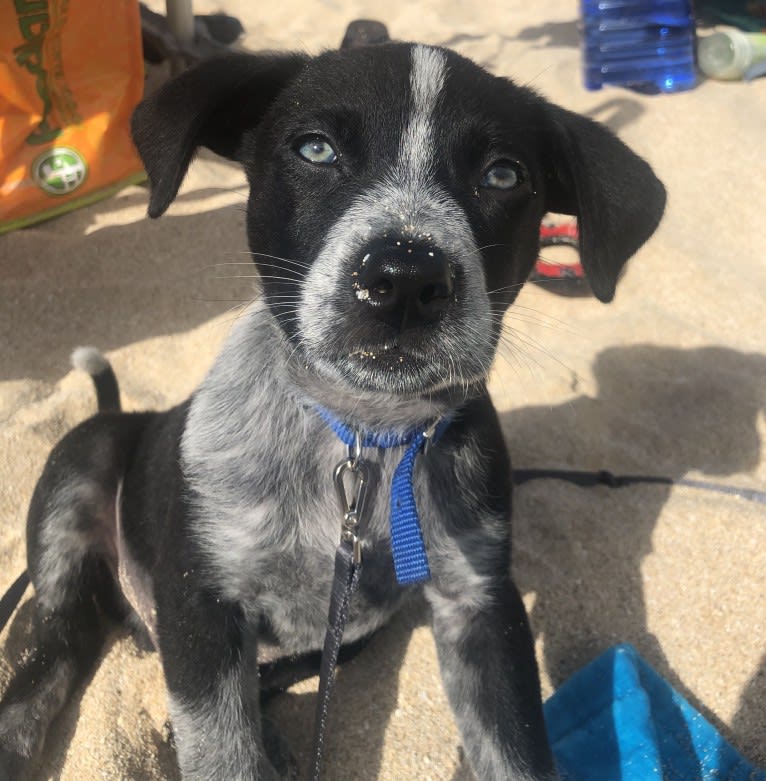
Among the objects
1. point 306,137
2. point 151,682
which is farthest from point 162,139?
point 151,682

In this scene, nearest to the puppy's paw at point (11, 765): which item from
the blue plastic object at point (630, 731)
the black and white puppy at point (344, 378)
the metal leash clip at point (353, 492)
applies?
the black and white puppy at point (344, 378)

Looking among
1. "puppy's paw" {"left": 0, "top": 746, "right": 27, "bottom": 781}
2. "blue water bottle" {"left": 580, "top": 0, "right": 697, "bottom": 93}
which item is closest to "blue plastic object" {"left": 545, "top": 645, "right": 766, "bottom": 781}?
"puppy's paw" {"left": 0, "top": 746, "right": 27, "bottom": 781}

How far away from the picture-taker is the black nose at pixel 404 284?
1.58 metres

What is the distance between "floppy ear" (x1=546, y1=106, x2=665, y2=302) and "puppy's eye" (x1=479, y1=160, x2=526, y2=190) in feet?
0.55

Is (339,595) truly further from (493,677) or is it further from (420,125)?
(420,125)

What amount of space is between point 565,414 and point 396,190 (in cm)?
193

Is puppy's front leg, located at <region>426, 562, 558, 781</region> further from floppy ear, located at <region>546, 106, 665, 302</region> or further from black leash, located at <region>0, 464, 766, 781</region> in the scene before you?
floppy ear, located at <region>546, 106, 665, 302</region>

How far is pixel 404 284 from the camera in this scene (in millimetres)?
1590

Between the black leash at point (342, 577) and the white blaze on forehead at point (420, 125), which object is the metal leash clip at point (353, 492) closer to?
the black leash at point (342, 577)

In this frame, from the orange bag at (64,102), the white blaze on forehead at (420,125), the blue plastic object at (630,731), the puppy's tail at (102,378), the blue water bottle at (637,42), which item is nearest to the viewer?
the white blaze on forehead at (420,125)

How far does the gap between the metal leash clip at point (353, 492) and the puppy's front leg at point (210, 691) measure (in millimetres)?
382

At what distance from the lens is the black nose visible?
1.58 metres

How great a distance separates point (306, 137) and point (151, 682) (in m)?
1.65

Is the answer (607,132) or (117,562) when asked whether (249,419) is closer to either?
(117,562)
